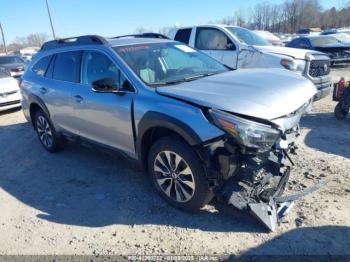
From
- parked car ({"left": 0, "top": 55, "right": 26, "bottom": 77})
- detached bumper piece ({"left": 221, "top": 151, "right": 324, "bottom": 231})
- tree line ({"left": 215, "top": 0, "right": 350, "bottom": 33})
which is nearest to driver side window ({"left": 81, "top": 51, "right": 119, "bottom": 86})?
detached bumper piece ({"left": 221, "top": 151, "right": 324, "bottom": 231})

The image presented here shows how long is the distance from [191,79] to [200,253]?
6.43 feet

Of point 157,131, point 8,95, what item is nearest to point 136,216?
point 157,131

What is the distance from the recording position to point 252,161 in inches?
130

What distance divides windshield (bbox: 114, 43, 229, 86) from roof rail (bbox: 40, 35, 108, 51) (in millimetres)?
414

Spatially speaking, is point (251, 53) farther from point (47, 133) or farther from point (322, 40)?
point (322, 40)

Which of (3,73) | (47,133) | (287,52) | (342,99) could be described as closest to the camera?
(47,133)

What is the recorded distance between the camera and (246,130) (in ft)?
10.1

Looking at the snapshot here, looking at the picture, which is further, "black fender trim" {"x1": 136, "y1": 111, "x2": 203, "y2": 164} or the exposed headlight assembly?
the exposed headlight assembly

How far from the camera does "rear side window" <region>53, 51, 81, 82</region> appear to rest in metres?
4.86

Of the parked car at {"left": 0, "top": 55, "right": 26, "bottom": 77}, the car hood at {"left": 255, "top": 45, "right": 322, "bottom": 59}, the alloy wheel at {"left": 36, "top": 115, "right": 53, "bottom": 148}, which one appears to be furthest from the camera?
the parked car at {"left": 0, "top": 55, "right": 26, "bottom": 77}

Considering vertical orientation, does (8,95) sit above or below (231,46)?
below

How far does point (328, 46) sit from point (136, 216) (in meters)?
14.7

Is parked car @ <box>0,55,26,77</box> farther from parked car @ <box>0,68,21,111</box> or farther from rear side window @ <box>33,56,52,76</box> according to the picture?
rear side window @ <box>33,56,52,76</box>

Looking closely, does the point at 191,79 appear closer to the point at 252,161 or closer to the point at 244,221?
the point at 252,161
